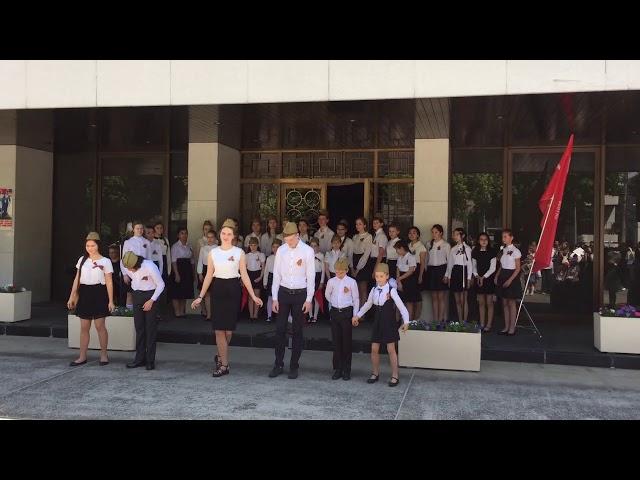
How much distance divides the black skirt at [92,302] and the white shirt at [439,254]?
5.47 meters

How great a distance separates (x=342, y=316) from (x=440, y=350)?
4.96ft

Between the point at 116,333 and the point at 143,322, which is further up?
the point at 143,322

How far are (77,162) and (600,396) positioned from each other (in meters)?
12.2

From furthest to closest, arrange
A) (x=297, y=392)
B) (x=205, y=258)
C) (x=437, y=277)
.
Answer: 1. (x=205, y=258)
2. (x=437, y=277)
3. (x=297, y=392)

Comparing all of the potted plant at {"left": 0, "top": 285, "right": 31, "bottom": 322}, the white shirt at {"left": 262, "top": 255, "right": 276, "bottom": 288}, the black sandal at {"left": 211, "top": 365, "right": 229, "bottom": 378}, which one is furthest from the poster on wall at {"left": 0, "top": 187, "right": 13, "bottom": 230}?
the black sandal at {"left": 211, "top": 365, "right": 229, "bottom": 378}

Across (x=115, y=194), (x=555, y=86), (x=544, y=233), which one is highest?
(x=555, y=86)

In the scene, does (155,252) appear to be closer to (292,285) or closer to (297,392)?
(292,285)

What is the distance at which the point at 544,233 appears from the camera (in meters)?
9.26

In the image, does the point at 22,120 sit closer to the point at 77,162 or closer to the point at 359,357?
the point at 77,162

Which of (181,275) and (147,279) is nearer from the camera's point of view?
(147,279)

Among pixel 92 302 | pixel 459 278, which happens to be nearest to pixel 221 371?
pixel 92 302

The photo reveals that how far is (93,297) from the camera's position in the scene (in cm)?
789

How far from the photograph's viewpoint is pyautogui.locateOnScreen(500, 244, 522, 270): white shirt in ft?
32.4
